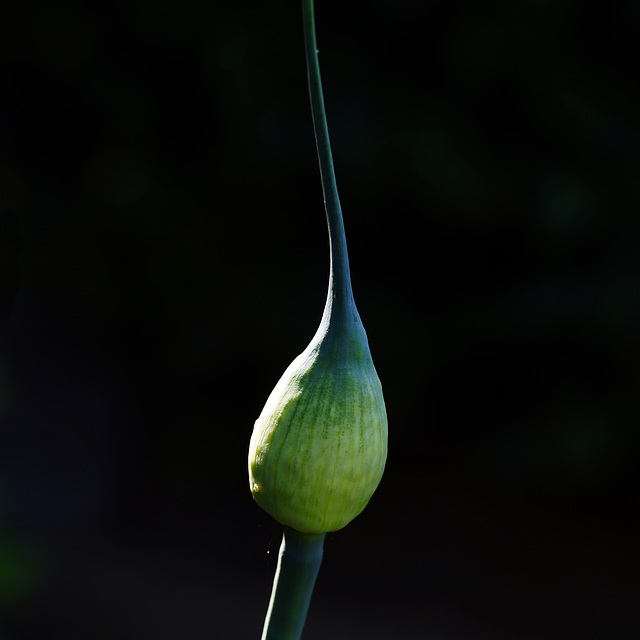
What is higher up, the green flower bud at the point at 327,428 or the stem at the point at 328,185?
the stem at the point at 328,185

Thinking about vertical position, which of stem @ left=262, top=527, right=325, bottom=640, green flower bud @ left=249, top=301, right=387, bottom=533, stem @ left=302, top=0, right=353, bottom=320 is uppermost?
stem @ left=302, top=0, right=353, bottom=320

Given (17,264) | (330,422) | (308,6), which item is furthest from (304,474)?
(17,264)

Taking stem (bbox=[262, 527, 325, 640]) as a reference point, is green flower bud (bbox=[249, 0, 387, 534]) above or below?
above

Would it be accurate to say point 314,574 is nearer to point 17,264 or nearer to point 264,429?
point 264,429

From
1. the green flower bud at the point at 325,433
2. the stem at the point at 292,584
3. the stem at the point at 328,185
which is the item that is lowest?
the stem at the point at 292,584
